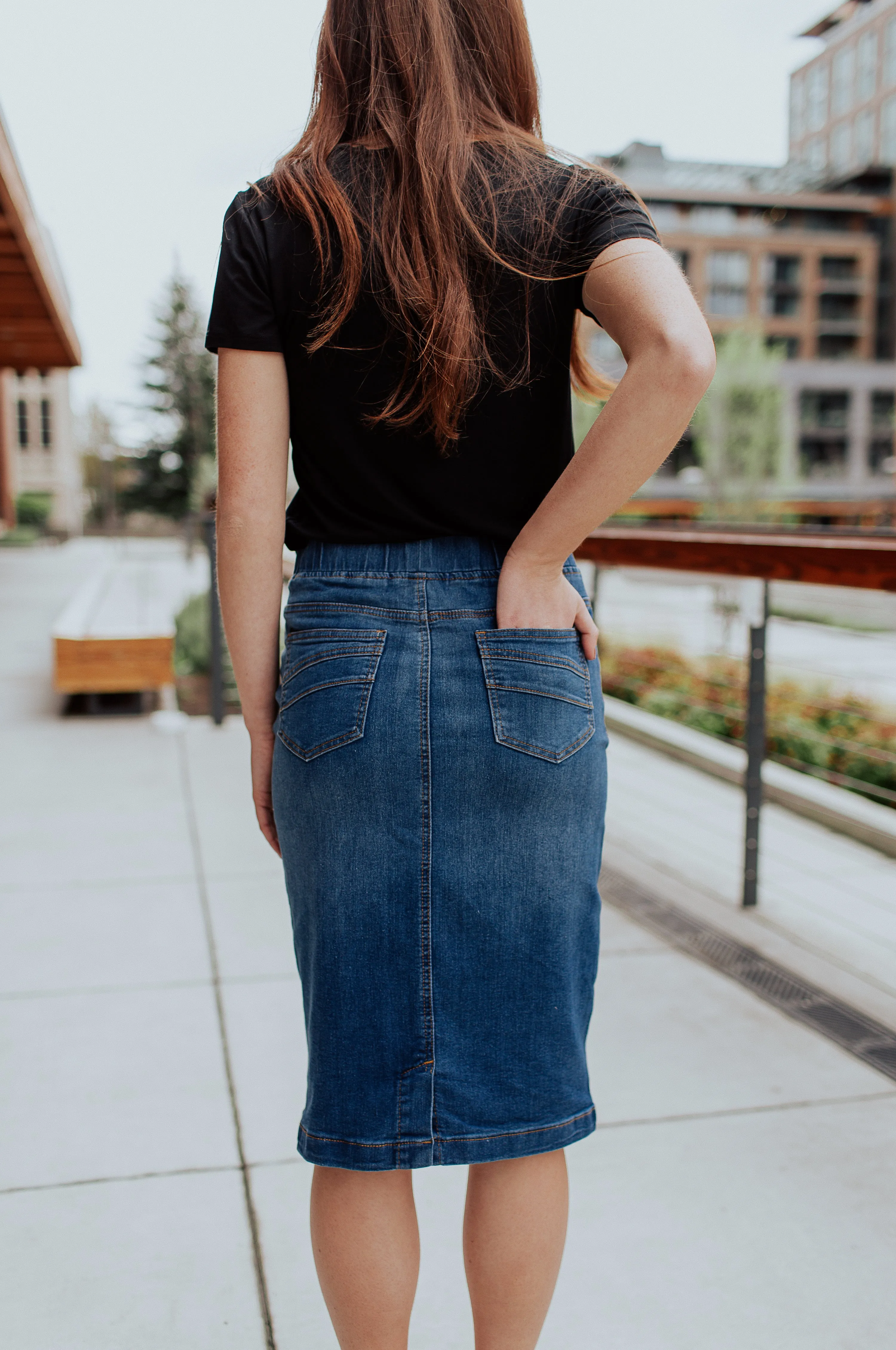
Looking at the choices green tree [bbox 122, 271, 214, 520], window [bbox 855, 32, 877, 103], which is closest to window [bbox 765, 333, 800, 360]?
window [bbox 855, 32, 877, 103]

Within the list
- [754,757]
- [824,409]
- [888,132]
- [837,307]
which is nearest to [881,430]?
[824,409]

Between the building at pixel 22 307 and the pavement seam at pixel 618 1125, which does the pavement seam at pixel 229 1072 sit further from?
the building at pixel 22 307

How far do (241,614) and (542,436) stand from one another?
41 centimetres

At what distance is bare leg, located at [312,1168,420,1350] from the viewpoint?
1214 mm

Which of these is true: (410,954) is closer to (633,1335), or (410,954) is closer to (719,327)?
(633,1335)

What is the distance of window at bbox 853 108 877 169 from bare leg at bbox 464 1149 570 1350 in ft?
286

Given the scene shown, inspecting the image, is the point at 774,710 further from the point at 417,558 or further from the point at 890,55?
the point at 890,55

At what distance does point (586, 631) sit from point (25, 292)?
37.8ft

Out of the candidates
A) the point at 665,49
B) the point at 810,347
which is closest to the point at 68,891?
the point at 665,49

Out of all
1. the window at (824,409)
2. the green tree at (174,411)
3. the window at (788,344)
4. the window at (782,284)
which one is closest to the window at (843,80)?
the window at (782,284)

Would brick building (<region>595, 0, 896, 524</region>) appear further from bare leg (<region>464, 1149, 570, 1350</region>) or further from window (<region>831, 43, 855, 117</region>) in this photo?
bare leg (<region>464, 1149, 570, 1350</region>)

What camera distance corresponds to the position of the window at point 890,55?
7312 cm

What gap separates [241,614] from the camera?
4.16 ft

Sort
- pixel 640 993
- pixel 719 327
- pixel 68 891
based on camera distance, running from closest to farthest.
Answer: pixel 640 993
pixel 68 891
pixel 719 327
